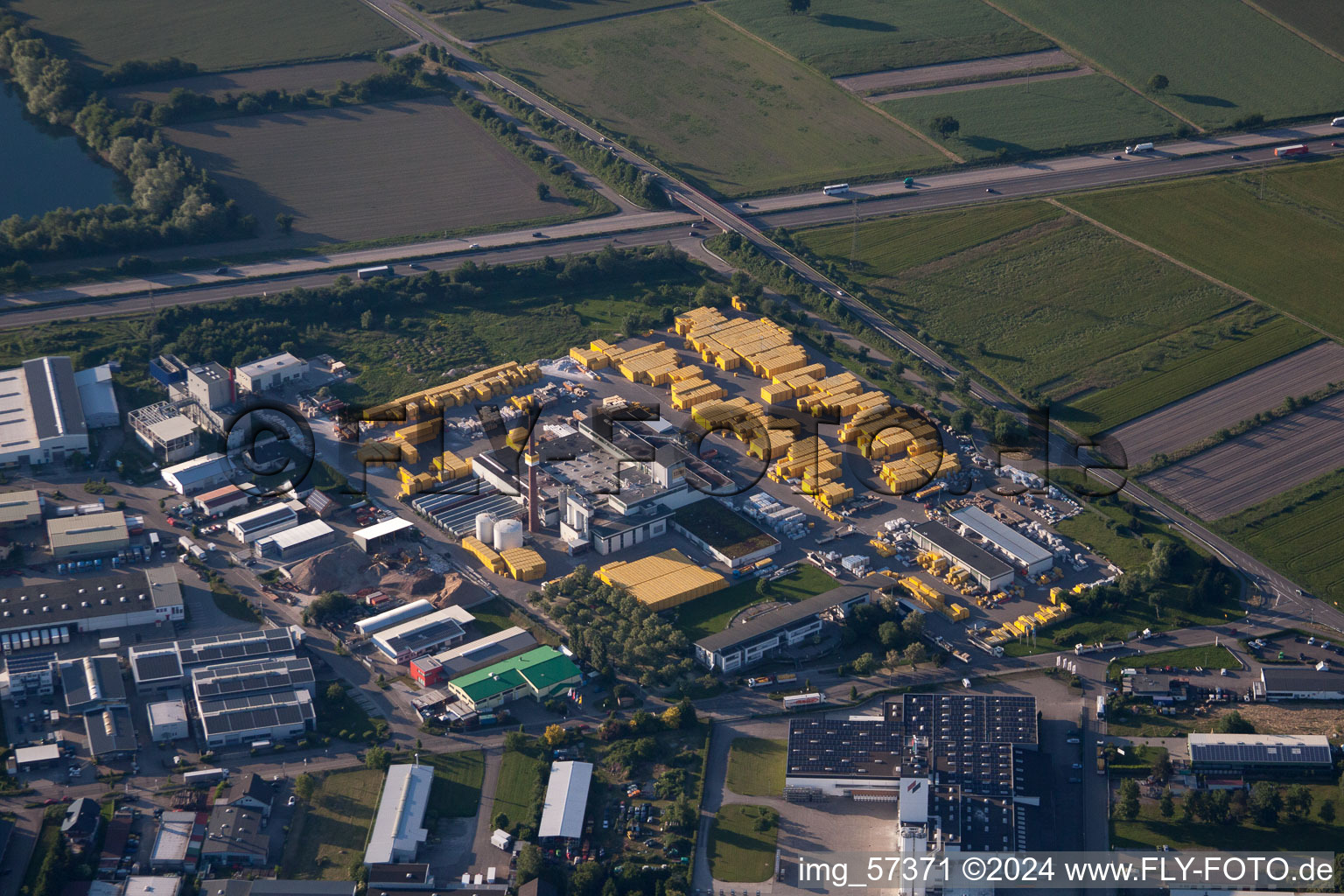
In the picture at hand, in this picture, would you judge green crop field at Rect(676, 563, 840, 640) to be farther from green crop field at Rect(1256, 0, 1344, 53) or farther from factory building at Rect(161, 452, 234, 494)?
green crop field at Rect(1256, 0, 1344, 53)

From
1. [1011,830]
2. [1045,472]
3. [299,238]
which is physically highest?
[299,238]

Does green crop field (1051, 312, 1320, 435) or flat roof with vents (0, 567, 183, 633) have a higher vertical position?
green crop field (1051, 312, 1320, 435)

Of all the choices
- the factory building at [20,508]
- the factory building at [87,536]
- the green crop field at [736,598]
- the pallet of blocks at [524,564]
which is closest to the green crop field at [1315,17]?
the green crop field at [736,598]

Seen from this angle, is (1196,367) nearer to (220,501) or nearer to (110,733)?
(220,501)

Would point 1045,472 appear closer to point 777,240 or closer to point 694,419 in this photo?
point 694,419

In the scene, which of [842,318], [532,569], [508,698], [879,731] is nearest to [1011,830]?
[879,731]

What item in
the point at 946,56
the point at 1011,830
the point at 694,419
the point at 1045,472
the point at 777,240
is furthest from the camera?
the point at 946,56

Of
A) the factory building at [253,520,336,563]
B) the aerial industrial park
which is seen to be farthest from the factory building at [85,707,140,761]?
the factory building at [253,520,336,563]

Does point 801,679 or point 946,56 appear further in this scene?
point 946,56
